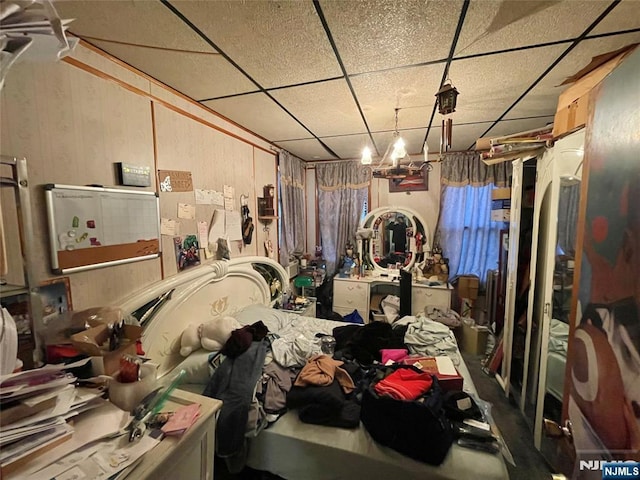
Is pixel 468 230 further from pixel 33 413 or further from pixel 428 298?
pixel 33 413

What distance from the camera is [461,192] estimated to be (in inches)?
126

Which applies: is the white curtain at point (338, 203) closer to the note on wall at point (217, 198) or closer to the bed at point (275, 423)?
the bed at point (275, 423)

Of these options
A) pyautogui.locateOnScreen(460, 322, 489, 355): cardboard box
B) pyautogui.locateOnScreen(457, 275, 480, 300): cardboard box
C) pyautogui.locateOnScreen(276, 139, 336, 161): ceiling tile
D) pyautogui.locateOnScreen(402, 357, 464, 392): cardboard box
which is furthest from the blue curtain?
pyautogui.locateOnScreen(402, 357, 464, 392): cardboard box

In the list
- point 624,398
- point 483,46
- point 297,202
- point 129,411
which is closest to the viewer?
point 624,398

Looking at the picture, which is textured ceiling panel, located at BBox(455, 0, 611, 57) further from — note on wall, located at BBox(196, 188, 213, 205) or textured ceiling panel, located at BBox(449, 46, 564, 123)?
note on wall, located at BBox(196, 188, 213, 205)

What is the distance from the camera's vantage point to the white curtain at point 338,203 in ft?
11.8

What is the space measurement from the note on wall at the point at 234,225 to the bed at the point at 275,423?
218 millimetres

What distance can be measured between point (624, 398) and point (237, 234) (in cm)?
226

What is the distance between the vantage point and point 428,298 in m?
3.16

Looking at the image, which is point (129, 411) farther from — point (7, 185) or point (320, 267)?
point (320, 267)

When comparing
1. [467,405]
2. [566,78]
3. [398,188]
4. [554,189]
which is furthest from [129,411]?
[398,188]

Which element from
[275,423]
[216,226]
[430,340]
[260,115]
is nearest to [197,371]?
[275,423]

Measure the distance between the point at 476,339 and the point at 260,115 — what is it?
3147 mm

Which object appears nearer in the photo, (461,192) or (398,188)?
(461,192)
